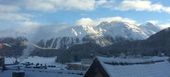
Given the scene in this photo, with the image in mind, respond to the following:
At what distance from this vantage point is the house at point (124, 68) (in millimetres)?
37125

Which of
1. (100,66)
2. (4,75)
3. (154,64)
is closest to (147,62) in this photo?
(154,64)

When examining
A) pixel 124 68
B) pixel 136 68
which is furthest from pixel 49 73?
pixel 124 68

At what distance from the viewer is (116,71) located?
37156mm

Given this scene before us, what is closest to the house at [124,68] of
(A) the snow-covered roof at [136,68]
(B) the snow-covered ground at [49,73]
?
(A) the snow-covered roof at [136,68]

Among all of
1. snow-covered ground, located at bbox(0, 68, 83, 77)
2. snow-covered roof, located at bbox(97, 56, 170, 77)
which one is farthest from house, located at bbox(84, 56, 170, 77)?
snow-covered ground, located at bbox(0, 68, 83, 77)

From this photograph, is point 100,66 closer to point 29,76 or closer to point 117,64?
point 117,64

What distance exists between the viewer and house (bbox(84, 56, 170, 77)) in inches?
1462

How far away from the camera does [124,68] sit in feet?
126

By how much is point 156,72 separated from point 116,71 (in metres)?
6.23

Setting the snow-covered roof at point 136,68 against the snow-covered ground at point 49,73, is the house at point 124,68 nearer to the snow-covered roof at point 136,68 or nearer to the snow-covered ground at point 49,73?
the snow-covered roof at point 136,68

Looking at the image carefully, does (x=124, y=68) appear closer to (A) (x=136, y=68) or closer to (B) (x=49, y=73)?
(A) (x=136, y=68)

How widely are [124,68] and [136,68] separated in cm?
195

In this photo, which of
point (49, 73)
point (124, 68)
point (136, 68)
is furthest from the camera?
point (49, 73)

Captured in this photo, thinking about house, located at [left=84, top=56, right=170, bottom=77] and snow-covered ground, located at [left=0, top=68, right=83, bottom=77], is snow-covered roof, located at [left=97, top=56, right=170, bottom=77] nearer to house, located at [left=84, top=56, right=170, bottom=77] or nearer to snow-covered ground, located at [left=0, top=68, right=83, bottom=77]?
house, located at [left=84, top=56, right=170, bottom=77]
